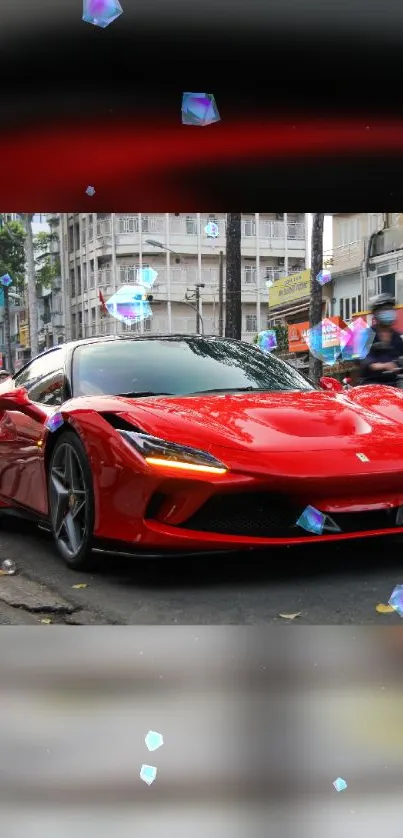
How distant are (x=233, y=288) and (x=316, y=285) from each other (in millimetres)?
357

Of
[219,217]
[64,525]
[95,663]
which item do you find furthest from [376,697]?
[219,217]

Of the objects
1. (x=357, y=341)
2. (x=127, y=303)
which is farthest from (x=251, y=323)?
(x=357, y=341)

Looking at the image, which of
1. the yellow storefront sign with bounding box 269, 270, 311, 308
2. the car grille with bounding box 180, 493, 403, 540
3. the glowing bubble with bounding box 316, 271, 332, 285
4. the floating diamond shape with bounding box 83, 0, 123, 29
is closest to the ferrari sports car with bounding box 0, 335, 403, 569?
the car grille with bounding box 180, 493, 403, 540

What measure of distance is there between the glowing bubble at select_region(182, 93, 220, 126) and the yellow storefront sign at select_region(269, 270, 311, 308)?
112cm

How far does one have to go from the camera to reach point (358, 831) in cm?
130

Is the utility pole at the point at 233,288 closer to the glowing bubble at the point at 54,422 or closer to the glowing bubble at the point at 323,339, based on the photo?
the glowing bubble at the point at 323,339

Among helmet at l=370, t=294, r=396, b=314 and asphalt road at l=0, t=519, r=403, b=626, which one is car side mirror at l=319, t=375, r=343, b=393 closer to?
helmet at l=370, t=294, r=396, b=314

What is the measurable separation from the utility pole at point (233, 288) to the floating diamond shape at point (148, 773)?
209 cm

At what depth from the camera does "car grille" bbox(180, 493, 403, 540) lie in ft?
7.43

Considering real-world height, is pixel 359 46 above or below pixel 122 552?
above

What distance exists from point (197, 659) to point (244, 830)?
677mm

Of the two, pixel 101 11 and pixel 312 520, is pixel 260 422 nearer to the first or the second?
pixel 312 520

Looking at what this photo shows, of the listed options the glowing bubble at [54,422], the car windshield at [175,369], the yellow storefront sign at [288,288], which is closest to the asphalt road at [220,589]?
the glowing bubble at [54,422]

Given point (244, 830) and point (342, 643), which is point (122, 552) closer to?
point (342, 643)
